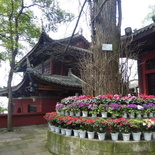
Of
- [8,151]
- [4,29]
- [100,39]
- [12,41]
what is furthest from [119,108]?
[4,29]

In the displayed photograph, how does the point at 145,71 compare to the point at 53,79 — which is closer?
the point at 145,71

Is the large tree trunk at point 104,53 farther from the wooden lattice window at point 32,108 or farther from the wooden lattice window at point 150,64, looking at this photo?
the wooden lattice window at point 32,108

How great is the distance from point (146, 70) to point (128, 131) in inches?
163

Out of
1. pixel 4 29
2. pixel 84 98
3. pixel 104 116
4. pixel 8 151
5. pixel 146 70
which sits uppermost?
pixel 4 29

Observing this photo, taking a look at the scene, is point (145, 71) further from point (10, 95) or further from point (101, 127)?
point (10, 95)

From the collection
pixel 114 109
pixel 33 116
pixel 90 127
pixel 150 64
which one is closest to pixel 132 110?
pixel 114 109

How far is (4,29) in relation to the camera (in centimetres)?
723

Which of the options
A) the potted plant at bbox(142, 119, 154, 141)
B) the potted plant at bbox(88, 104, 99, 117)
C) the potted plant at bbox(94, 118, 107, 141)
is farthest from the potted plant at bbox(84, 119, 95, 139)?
the potted plant at bbox(142, 119, 154, 141)

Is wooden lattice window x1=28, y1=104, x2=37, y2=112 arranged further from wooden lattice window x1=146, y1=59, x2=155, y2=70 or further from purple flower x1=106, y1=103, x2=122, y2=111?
purple flower x1=106, y1=103, x2=122, y2=111

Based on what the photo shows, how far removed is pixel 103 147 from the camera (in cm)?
277

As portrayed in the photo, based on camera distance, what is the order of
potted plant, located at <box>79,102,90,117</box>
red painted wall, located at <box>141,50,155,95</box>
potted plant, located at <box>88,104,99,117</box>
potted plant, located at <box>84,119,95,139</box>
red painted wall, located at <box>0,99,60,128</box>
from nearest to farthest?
1. potted plant, located at <box>84,119,95,139</box>
2. potted plant, located at <box>88,104,99,117</box>
3. potted plant, located at <box>79,102,90,117</box>
4. red painted wall, located at <box>141,50,155,95</box>
5. red painted wall, located at <box>0,99,60,128</box>

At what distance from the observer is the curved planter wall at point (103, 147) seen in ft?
8.81

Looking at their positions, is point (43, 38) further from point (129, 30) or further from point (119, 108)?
point (119, 108)

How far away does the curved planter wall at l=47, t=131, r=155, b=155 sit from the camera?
106 inches
